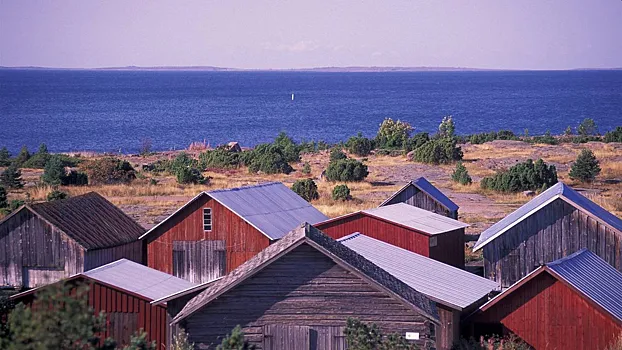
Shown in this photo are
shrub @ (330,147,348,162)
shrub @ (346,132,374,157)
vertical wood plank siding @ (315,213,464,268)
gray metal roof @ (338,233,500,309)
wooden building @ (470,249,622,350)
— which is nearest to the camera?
wooden building @ (470,249,622,350)

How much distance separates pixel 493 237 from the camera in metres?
27.3

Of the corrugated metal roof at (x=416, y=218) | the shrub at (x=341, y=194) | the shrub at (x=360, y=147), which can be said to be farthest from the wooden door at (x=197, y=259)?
the shrub at (x=360, y=147)

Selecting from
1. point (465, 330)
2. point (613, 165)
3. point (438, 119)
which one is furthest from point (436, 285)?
point (438, 119)

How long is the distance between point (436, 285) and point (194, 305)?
6.86 meters

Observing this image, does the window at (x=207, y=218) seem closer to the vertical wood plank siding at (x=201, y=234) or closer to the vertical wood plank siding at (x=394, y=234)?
the vertical wood plank siding at (x=201, y=234)

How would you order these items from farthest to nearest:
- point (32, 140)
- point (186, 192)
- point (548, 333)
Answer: point (32, 140)
point (186, 192)
point (548, 333)

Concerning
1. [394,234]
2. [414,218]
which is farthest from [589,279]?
[414,218]

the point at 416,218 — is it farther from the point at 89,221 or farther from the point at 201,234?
the point at 89,221

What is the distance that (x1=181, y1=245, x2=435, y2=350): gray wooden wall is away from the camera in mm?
18094

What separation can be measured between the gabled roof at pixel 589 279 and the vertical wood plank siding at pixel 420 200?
9982 mm

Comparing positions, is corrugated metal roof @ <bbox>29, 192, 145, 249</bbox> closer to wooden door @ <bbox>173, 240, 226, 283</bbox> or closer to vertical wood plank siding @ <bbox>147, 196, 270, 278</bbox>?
vertical wood plank siding @ <bbox>147, 196, 270, 278</bbox>

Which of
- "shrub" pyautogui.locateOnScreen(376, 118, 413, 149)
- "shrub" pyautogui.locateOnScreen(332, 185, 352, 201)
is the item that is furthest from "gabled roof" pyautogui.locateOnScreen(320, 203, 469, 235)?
"shrub" pyautogui.locateOnScreen(376, 118, 413, 149)

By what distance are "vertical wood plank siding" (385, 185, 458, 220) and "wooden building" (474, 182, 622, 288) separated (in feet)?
23.9

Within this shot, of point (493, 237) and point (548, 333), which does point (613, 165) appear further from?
point (548, 333)
